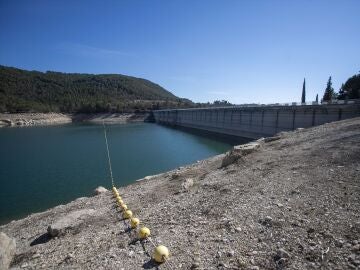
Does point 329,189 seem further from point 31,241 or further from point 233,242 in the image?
point 31,241

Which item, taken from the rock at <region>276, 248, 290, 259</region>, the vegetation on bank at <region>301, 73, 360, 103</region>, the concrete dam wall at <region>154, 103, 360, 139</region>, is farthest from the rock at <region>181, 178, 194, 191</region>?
the vegetation on bank at <region>301, 73, 360, 103</region>

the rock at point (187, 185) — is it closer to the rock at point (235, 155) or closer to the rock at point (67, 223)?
the rock at point (235, 155)

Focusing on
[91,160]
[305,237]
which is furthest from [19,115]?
[305,237]

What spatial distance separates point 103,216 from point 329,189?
912 centimetres

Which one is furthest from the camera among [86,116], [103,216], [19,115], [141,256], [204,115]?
[86,116]

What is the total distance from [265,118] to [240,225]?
1964 inches

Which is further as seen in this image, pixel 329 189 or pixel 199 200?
pixel 199 200

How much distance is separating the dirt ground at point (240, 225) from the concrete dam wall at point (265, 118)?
27032 millimetres

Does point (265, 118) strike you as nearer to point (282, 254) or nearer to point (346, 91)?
point (346, 91)

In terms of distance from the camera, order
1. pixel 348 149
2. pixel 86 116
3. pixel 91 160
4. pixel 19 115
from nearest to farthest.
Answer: pixel 348 149, pixel 91 160, pixel 19 115, pixel 86 116

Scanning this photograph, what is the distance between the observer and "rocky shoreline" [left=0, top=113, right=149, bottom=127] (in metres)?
125

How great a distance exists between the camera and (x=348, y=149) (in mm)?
13000

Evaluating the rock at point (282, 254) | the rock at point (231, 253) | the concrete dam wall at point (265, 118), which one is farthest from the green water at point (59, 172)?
the rock at point (282, 254)

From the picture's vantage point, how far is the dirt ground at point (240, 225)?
20.6 feet
